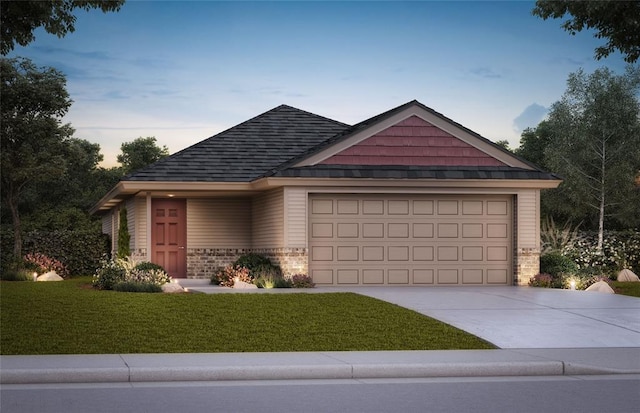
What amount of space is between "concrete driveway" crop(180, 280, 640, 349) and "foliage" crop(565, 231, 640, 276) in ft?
26.8

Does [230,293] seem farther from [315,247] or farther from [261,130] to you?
[261,130]

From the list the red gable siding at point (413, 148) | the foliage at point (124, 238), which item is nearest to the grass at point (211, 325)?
the red gable siding at point (413, 148)

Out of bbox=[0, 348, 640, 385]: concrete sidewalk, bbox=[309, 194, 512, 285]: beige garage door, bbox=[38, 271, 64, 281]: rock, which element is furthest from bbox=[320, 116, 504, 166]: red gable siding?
bbox=[0, 348, 640, 385]: concrete sidewalk

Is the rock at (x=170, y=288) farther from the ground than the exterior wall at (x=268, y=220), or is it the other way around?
the exterior wall at (x=268, y=220)

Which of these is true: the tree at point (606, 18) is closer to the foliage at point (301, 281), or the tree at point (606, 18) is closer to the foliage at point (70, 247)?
the foliage at point (301, 281)

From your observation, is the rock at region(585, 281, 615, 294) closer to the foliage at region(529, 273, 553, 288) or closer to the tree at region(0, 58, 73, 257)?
the foliage at region(529, 273, 553, 288)

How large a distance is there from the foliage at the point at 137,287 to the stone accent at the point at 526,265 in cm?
1036

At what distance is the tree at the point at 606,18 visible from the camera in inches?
744

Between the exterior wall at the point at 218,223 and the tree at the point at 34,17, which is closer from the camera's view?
the tree at the point at 34,17

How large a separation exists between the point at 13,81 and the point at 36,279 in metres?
11.3

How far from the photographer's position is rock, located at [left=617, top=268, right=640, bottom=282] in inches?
1252

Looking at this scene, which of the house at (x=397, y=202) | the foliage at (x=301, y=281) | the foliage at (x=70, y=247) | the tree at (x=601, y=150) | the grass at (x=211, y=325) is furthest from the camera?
the tree at (x=601, y=150)

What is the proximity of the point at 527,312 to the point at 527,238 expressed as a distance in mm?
7622

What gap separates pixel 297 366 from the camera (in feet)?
43.7
